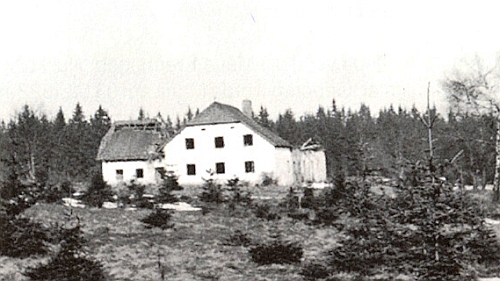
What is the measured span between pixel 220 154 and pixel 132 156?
9475 millimetres

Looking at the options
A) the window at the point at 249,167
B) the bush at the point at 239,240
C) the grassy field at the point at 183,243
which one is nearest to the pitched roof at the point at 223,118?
the window at the point at 249,167

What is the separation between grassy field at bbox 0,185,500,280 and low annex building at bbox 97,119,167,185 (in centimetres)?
2130

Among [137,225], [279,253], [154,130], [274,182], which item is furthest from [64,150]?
[279,253]

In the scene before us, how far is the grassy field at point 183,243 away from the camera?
49.2 ft

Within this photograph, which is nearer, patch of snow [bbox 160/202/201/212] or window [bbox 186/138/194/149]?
patch of snow [bbox 160/202/201/212]

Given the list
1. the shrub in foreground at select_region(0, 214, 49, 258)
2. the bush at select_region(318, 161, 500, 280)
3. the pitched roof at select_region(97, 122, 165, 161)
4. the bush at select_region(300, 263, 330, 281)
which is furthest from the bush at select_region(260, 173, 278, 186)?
the shrub in foreground at select_region(0, 214, 49, 258)

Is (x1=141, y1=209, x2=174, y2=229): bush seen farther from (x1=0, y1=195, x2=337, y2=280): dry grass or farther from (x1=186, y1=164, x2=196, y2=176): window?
(x1=186, y1=164, x2=196, y2=176): window

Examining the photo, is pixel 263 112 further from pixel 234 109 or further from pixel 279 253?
pixel 279 253

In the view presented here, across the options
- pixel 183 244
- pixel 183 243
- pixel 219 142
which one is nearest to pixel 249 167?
pixel 219 142

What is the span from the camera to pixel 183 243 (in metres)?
18.6

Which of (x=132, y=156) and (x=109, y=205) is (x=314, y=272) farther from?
(x=132, y=156)

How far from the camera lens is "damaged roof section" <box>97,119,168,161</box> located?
159 ft

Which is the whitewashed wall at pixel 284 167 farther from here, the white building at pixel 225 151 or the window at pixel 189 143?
the window at pixel 189 143

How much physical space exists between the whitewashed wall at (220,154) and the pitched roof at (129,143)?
3.37m
